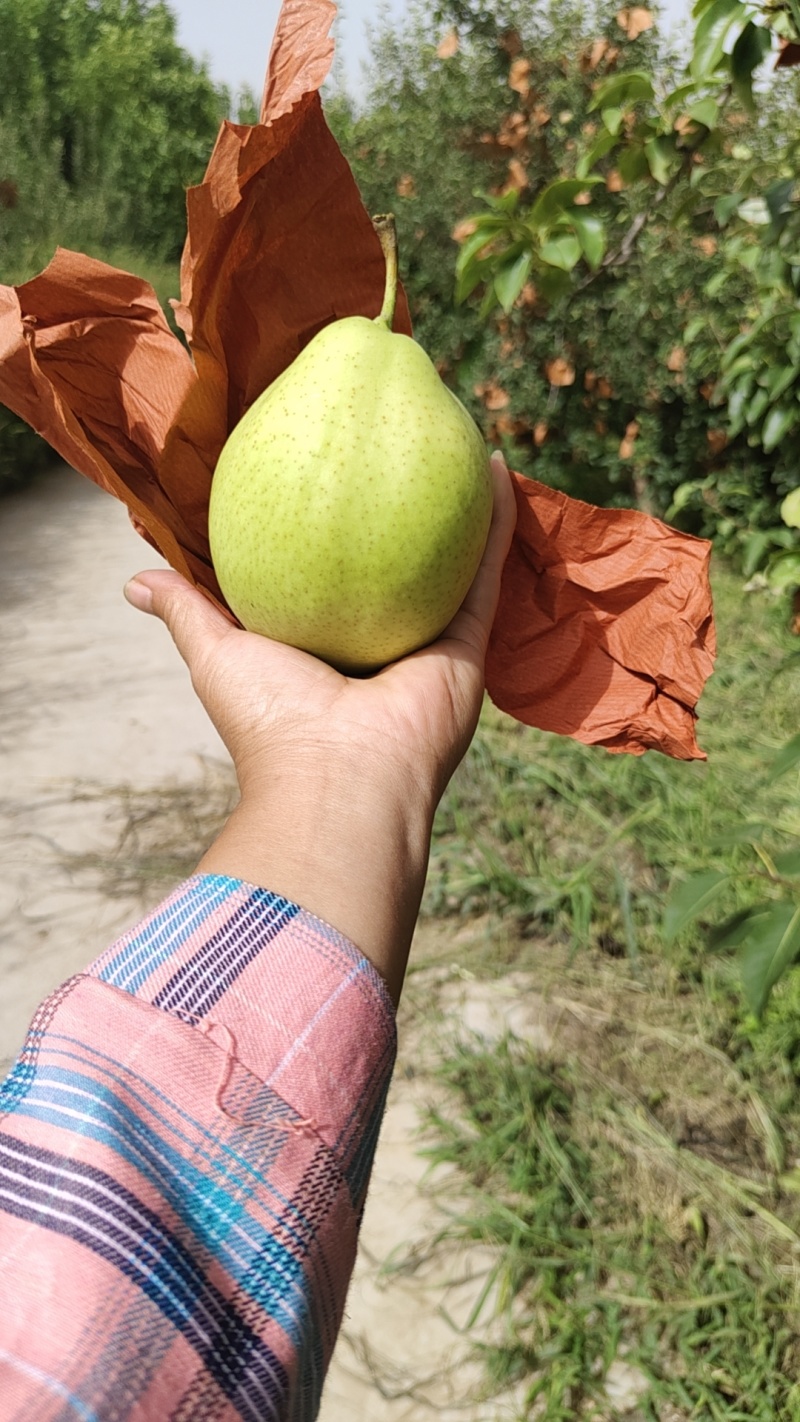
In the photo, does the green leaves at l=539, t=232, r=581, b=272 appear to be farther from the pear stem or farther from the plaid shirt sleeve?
the plaid shirt sleeve

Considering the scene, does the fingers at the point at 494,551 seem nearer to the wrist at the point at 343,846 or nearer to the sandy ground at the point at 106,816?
the wrist at the point at 343,846

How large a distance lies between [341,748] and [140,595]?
40 cm

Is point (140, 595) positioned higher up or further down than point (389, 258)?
further down

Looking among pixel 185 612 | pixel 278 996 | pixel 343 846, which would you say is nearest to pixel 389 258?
pixel 185 612

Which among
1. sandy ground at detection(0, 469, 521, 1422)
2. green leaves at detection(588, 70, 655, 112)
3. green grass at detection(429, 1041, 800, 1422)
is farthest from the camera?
sandy ground at detection(0, 469, 521, 1422)

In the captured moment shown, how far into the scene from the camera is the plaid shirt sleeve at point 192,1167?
45 centimetres

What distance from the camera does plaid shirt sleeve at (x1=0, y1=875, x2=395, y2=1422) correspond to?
17.6 inches

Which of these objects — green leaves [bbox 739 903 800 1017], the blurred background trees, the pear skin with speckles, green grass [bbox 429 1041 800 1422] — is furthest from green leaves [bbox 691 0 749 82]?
green grass [bbox 429 1041 800 1422]

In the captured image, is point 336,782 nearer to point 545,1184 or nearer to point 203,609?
point 203,609

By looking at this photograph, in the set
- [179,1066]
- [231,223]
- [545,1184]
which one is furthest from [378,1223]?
[231,223]

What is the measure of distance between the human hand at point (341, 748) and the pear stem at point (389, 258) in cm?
20

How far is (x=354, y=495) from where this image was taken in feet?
2.83

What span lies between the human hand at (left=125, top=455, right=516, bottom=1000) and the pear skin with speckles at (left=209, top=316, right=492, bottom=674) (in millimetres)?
57

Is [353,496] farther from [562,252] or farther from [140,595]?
[562,252]
